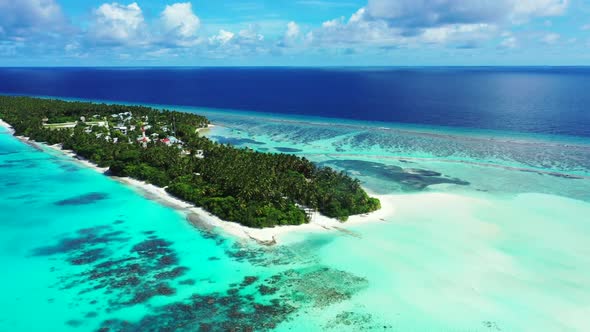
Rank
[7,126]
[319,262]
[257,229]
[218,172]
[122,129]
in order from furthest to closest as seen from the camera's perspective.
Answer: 1. [7,126]
2. [122,129]
3. [218,172]
4. [257,229]
5. [319,262]

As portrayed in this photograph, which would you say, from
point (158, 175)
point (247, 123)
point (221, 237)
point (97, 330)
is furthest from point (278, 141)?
point (97, 330)

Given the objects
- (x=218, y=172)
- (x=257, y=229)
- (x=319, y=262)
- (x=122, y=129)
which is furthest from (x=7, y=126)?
(x=319, y=262)

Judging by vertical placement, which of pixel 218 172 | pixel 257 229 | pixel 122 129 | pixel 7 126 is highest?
pixel 122 129

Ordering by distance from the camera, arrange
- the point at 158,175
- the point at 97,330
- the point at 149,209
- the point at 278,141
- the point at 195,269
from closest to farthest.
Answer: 1. the point at 97,330
2. the point at 195,269
3. the point at 149,209
4. the point at 158,175
5. the point at 278,141

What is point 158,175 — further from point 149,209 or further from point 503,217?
point 503,217

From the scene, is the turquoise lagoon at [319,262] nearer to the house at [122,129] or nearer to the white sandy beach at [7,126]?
the house at [122,129]

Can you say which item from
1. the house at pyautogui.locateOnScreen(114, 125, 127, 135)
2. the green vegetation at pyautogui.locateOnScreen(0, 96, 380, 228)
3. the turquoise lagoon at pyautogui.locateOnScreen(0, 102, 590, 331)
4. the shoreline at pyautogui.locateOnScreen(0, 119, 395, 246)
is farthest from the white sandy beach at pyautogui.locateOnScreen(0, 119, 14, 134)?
the shoreline at pyautogui.locateOnScreen(0, 119, 395, 246)

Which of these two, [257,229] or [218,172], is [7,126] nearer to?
[218,172]
